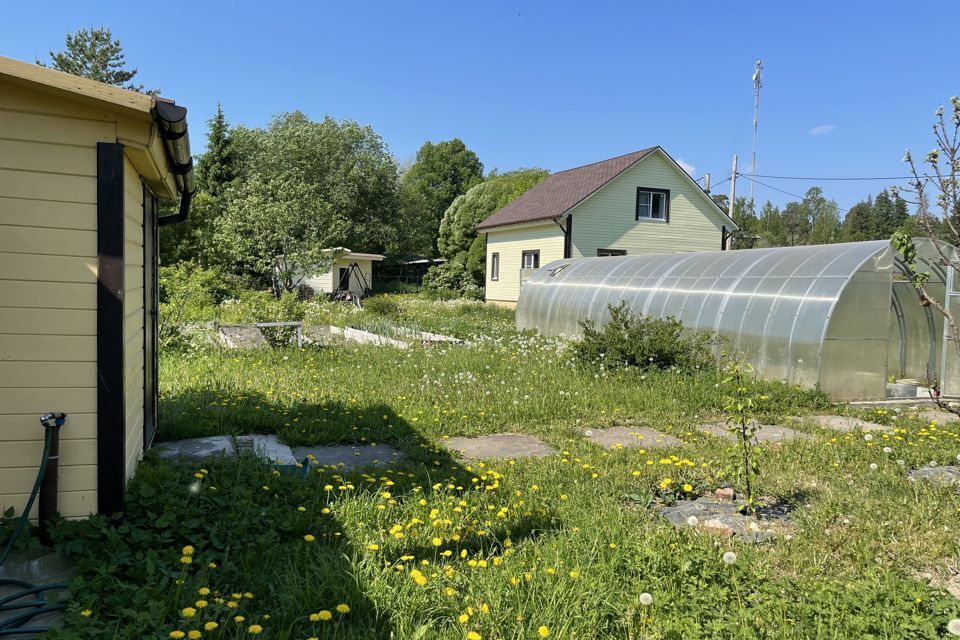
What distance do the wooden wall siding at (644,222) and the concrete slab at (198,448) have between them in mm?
19606

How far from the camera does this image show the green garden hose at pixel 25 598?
281 centimetres

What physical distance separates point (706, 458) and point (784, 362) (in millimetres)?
4709

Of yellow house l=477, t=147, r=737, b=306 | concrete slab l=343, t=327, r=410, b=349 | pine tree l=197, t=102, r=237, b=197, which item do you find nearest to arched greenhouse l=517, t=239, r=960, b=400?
concrete slab l=343, t=327, r=410, b=349

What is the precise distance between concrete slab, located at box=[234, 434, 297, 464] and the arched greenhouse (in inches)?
294

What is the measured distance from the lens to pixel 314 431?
21.3ft

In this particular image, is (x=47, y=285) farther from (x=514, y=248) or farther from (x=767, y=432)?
(x=514, y=248)

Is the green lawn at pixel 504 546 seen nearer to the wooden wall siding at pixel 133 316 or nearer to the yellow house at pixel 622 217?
the wooden wall siding at pixel 133 316

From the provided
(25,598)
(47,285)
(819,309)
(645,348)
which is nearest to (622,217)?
(645,348)

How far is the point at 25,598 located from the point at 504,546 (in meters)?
2.43

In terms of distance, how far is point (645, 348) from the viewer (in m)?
10.3

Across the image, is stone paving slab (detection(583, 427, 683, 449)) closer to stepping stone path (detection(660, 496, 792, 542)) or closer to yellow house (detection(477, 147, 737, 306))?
stepping stone path (detection(660, 496, 792, 542))

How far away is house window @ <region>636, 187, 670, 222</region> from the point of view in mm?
25516

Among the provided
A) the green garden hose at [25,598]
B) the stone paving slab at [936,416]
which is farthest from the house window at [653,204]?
the green garden hose at [25,598]

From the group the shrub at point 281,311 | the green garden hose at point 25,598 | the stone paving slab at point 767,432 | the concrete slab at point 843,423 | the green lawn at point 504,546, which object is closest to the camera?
the green garden hose at point 25,598
